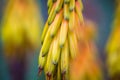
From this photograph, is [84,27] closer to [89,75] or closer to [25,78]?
[89,75]

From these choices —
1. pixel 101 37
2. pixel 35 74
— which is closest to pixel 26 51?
pixel 35 74

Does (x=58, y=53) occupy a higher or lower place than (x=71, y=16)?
lower

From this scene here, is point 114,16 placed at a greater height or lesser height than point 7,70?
greater

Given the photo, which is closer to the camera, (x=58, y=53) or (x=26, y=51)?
(x=58, y=53)

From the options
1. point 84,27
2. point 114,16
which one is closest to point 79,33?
point 84,27

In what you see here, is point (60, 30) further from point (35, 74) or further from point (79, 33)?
point (35, 74)

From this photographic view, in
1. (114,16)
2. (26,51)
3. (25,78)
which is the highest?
(114,16)

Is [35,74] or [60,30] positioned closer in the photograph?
[60,30]

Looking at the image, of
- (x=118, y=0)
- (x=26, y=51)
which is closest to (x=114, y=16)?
(x=118, y=0)
